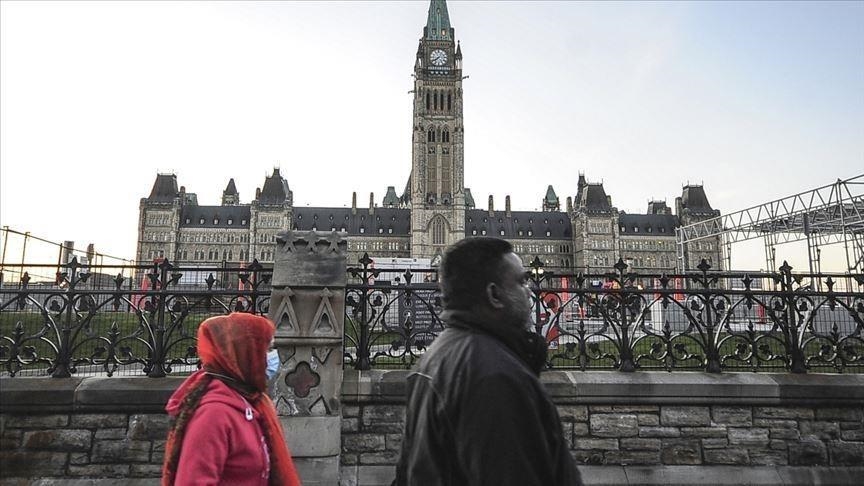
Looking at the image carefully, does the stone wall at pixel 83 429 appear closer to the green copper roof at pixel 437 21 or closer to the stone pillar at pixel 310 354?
the stone pillar at pixel 310 354

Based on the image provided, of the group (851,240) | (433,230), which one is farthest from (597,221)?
(851,240)

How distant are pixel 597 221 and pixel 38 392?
3955 inches

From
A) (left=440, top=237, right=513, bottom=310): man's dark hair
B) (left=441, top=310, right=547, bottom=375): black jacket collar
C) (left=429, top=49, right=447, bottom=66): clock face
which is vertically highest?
(left=429, top=49, right=447, bottom=66): clock face

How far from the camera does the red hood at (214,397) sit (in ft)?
7.74

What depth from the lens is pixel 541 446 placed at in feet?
5.15

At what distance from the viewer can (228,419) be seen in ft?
7.67

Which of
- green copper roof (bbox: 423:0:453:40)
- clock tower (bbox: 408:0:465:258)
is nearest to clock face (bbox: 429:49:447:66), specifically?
clock tower (bbox: 408:0:465:258)

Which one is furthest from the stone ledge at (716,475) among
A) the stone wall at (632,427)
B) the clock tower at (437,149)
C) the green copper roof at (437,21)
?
the green copper roof at (437,21)

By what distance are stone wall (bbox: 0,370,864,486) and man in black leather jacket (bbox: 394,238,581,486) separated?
321 centimetres

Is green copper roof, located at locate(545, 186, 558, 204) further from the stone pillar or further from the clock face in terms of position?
the stone pillar

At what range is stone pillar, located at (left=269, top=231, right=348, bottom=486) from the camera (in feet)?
15.4

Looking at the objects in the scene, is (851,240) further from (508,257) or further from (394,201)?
(394,201)

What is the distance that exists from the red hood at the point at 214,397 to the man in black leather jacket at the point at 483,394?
2.99 feet

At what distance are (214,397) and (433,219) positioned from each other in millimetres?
88926
